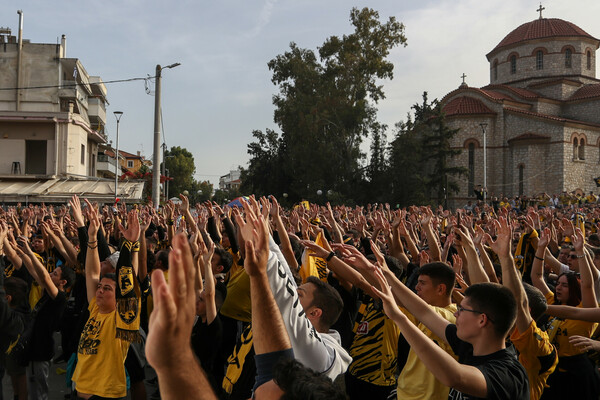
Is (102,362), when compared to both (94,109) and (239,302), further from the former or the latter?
(94,109)

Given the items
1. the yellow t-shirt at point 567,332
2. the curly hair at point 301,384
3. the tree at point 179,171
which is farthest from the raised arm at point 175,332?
the tree at point 179,171

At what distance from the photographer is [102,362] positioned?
402cm

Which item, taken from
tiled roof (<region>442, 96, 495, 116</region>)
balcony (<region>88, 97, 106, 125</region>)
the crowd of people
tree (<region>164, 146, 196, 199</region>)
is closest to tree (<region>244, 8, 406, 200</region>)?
tiled roof (<region>442, 96, 495, 116</region>)

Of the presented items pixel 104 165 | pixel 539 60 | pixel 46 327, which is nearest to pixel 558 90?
pixel 539 60

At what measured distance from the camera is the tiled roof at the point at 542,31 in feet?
152

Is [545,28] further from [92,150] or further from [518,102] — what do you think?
[92,150]

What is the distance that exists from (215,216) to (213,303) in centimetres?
396

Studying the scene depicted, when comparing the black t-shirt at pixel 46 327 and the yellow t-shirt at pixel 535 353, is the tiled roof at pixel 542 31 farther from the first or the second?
the black t-shirt at pixel 46 327

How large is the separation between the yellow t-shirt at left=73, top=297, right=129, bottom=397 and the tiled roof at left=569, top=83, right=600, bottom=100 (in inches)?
1917

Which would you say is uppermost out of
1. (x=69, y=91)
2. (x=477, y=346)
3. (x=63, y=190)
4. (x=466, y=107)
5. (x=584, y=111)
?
(x=584, y=111)

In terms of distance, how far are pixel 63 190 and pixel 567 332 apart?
27853mm

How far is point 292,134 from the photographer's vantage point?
120 feet

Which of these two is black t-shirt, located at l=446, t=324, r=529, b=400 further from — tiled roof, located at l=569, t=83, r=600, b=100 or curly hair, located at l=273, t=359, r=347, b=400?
tiled roof, located at l=569, t=83, r=600, b=100

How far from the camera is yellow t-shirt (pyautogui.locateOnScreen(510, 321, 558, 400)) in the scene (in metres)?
3.25
